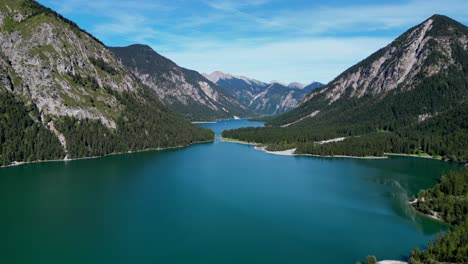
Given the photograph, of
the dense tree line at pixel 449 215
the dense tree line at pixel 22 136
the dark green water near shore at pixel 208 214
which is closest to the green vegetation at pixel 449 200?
the dense tree line at pixel 449 215

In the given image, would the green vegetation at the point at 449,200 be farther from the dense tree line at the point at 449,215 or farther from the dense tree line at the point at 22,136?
the dense tree line at the point at 22,136

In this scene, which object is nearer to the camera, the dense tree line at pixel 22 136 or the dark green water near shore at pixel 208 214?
the dark green water near shore at pixel 208 214

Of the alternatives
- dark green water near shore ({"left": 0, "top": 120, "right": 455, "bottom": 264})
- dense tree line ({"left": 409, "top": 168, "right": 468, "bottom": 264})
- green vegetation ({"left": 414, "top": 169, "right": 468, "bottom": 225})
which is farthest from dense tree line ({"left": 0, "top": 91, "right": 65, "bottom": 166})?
dense tree line ({"left": 409, "top": 168, "right": 468, "bottom": 264})

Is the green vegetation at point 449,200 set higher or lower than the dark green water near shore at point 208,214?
higher

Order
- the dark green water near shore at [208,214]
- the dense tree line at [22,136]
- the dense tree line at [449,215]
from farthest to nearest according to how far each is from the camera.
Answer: the dense tree line at [22,136] < the dark green water near shore at [208,214] < the dense tree line at [449,215]

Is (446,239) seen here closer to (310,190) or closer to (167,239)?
(167,239)

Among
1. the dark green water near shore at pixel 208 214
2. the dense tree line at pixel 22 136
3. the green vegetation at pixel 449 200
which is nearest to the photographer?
the dark green water near shore at pixel 208 214

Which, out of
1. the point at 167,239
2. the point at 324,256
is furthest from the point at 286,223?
the point at 167,239
